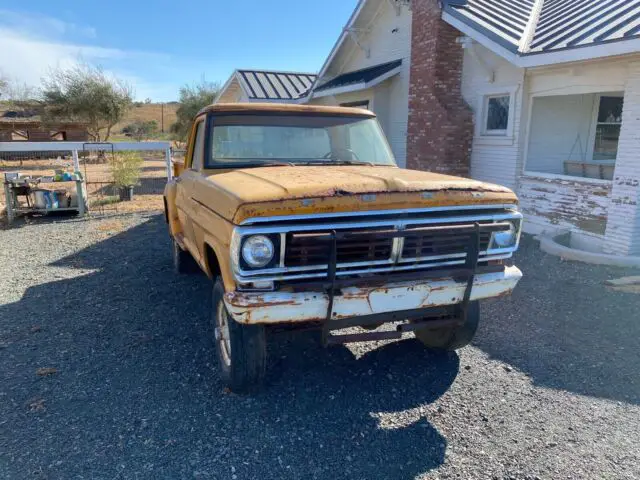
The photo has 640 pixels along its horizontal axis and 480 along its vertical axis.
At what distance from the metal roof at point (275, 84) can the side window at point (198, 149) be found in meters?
Result: 10.2

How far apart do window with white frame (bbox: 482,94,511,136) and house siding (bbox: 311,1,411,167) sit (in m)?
2.06

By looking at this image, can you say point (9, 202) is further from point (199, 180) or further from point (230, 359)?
point (230, 359)

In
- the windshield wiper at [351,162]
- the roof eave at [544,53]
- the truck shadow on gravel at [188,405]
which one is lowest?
the truck shadow on gravel at [188,405]

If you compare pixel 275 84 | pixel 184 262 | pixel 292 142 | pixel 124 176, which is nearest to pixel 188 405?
pixel 292 142

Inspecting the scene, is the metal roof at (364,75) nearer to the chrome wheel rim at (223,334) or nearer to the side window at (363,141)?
the side window at (363,141)

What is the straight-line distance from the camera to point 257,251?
9.04 ft

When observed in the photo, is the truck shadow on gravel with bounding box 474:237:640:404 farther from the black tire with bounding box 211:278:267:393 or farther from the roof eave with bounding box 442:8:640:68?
the roof eave with bounding box 442:8:640:68

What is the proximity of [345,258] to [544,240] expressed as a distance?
546 centimetres

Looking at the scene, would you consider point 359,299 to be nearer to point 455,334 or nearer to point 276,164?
point 455,334

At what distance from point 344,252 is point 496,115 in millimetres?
7473

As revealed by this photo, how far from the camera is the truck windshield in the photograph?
13.9 ft

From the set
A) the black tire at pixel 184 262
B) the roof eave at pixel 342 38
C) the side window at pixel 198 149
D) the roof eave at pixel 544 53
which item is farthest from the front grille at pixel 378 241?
the roof eave at pixel 342 38

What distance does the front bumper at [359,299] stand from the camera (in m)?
2.75

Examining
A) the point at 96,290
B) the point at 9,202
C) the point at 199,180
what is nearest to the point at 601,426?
the point at 199,180
